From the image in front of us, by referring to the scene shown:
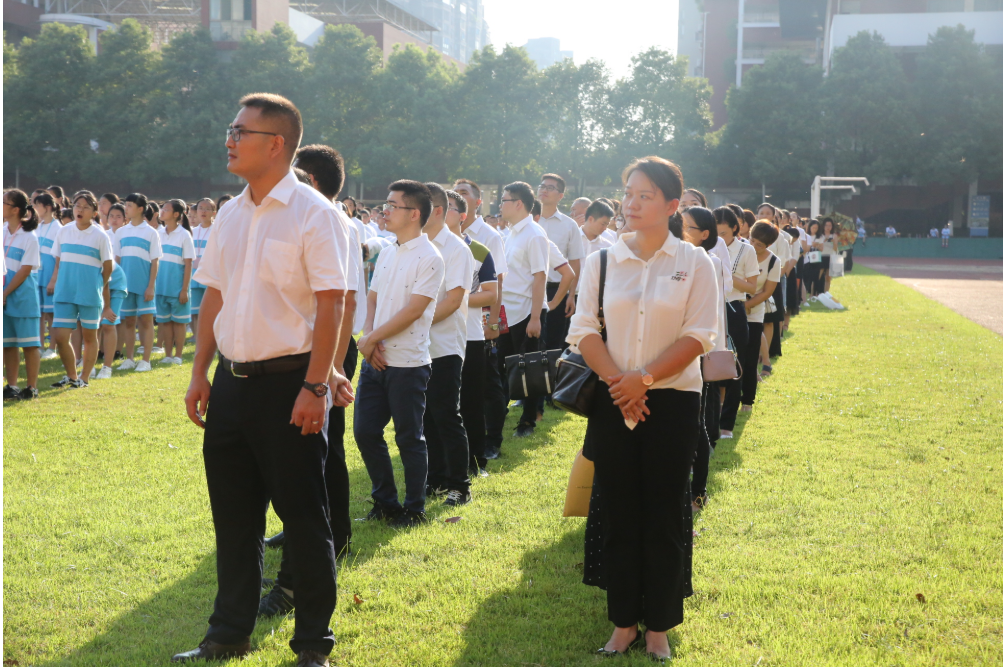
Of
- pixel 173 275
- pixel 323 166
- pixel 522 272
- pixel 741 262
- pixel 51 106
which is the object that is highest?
pixel 51 106

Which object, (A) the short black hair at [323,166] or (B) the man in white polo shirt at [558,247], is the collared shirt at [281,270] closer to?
(A) the short black hair at [323,166]

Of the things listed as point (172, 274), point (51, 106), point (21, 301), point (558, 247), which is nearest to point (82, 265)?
point (21, 301)

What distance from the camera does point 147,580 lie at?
4.30 meters

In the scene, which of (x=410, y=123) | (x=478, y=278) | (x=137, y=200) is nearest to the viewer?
(x=478, y=278)

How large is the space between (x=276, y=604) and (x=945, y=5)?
5957 cm

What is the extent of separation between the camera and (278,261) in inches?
123

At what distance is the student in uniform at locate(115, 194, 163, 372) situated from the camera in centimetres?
1068

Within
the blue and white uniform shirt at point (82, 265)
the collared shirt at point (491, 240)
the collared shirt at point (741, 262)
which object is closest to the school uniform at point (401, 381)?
the collared shirt at point (491, 240)

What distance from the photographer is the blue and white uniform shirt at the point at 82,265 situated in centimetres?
928

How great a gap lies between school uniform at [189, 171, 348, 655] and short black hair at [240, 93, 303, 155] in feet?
0.56

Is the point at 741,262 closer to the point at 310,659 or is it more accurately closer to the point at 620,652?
the point at 620,652

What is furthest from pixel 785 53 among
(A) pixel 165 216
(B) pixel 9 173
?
(A) pixel 165 216

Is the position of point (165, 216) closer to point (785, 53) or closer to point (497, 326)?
point (497, 326)

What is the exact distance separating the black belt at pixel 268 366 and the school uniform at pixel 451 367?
229 cm
